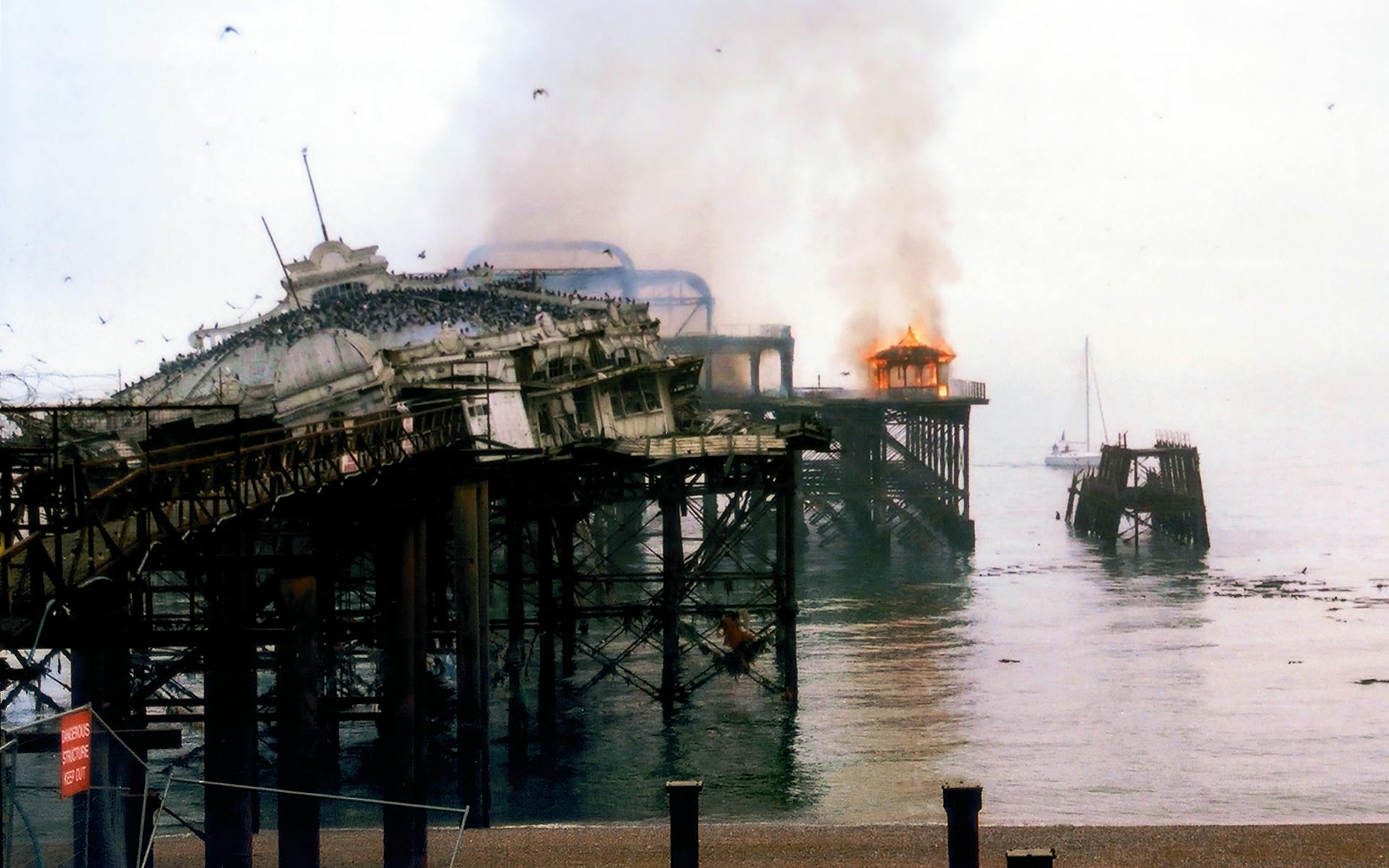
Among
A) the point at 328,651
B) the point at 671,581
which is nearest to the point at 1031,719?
the point at 671,581

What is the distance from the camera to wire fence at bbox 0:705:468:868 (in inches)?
688

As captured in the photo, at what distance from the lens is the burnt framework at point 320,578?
20953 millimetres

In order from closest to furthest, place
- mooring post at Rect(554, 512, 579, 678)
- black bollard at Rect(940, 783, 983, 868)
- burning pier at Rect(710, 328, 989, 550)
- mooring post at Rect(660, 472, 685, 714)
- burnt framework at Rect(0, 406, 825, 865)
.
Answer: burnt framework at Rect(0, 406, 825, 865), black bollard at Rect(940, 783, 983, 868), mooring post at Rect(554, 512, 579, 678), mooring post at Rect(660, 472, 685, 714), burning pier at Rect(710, 328, 989, 550)

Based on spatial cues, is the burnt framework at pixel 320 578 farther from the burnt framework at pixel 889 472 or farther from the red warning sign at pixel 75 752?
the burnt framework at pixel 889 472

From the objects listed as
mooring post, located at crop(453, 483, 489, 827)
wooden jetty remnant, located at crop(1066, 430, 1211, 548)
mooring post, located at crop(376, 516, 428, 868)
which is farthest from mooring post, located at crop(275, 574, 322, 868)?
wooden jetty remnant, located at crop(1066, 430, 1211, 548)

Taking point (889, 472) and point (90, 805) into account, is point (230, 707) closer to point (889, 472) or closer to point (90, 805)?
point (90, 805)

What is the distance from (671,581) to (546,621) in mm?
3585

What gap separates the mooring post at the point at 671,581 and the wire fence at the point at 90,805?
1419cm

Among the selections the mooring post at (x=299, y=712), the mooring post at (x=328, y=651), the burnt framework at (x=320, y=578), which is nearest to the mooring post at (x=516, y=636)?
the burnt framework at (x=320, y=578)

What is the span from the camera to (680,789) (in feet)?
72.4

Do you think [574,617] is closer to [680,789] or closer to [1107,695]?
[1107,695]

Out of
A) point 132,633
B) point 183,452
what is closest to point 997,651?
point 183,452

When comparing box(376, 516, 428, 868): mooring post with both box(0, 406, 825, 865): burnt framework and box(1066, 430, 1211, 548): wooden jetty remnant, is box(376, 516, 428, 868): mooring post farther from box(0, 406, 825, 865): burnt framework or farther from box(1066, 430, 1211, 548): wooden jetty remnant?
box(1066, 430, 1211, 548): wooden jetty remnant

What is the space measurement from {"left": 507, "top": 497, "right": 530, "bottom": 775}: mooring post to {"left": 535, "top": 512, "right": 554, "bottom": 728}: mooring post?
542 mm
